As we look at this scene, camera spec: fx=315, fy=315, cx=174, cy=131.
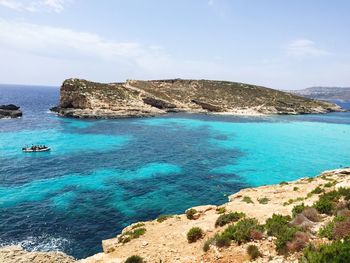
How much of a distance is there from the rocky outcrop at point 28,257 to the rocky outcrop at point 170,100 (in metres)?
95.0

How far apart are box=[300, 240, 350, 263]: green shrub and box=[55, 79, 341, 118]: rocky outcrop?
10966 centimetres

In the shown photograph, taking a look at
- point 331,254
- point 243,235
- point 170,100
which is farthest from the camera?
point 170,100

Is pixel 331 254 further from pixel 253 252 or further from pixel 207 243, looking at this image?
pixel 207 243

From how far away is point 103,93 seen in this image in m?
136

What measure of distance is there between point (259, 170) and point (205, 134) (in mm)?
36134

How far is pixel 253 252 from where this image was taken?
1723 cm

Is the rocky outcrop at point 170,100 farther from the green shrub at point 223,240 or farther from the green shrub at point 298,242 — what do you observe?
the green shrub at point 298,242

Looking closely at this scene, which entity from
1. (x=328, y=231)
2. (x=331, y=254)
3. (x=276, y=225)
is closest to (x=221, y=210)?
(x=276, y=225)

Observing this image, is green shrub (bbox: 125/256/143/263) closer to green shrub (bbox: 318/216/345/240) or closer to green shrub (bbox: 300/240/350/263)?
green shrub (bbox: 300/240/350/263)

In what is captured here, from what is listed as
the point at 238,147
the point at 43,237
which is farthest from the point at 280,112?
the point at 43,237

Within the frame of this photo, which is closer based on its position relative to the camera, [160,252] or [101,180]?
[160,252]

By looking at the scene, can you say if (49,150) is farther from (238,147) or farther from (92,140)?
(238,147)

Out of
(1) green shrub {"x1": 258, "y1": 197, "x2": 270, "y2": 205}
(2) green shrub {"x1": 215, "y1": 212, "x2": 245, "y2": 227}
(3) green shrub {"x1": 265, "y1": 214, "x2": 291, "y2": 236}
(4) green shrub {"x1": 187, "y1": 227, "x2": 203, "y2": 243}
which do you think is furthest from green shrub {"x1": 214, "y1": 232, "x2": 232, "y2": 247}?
(1) green shrub {"x1": 258, "y1": 197, "x2": 270, "y2": 205}

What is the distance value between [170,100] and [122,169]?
9975cm
